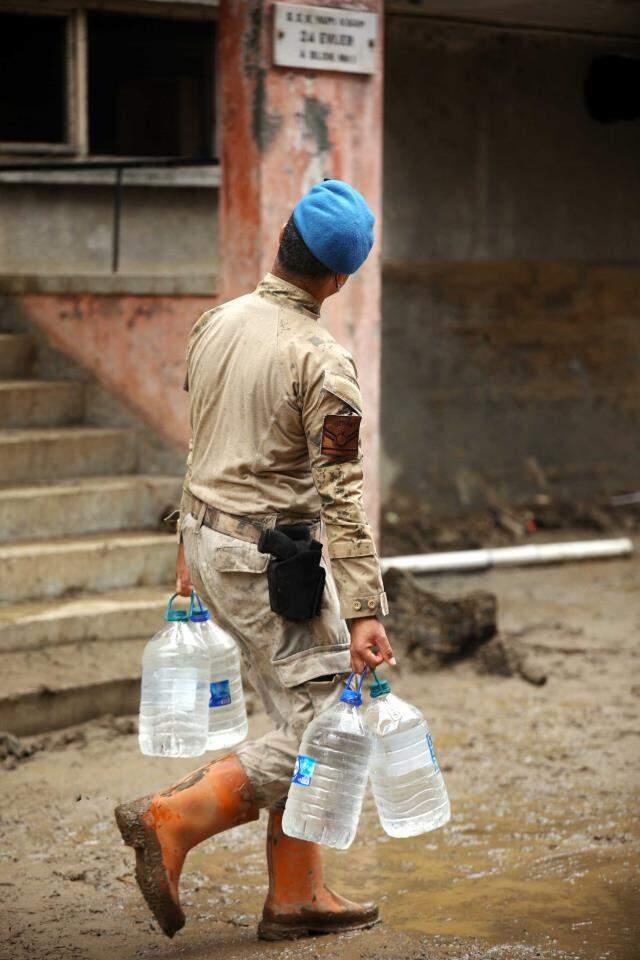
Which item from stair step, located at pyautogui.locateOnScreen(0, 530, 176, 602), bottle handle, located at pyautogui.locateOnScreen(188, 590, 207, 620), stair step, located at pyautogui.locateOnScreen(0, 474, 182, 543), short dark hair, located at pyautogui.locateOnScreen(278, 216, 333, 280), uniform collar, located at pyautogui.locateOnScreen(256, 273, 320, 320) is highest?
short dark hair, located at pyautogui.locateOnScreen(278, 216, 333, 280)

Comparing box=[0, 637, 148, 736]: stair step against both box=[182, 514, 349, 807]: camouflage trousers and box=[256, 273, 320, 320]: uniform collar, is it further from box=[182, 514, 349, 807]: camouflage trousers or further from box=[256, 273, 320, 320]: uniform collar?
box=[256, 273, 320, 320]: uniform collar

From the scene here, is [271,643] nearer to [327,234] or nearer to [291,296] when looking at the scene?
[291,296]

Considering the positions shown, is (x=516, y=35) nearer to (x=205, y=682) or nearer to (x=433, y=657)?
(x=433, y=657)

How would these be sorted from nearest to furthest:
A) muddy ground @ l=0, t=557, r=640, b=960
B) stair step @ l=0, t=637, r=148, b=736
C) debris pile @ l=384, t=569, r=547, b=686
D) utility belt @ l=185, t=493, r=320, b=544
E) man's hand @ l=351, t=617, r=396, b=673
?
man's hand @ l=351, t=617, r=396, b=673
utility belt @ l=185, t=493, r=320, b=544
muddy ground @ l=0, t=557, r=640, b=960
stair step @ l=0, t=637, r=148, b=736
debris pile @ l=384, t=569, r=547, b=686

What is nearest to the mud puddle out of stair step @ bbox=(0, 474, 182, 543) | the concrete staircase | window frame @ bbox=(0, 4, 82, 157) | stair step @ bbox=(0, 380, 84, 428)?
the concrete staircase

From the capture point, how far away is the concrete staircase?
6.13 meters

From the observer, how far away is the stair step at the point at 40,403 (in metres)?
7.91

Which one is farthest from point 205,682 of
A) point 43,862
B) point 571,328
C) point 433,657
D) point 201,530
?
point 571,328

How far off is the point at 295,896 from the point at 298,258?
6.39 feet

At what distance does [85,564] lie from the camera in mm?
6969

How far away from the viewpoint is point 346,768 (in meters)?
3.83

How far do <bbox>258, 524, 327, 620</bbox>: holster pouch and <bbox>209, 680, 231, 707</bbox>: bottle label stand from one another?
0.64 meters

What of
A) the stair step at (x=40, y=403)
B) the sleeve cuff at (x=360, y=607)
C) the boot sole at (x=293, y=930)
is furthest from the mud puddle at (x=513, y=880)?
the stair step at (x=40, y=403)

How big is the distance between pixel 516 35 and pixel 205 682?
7.41 metres
